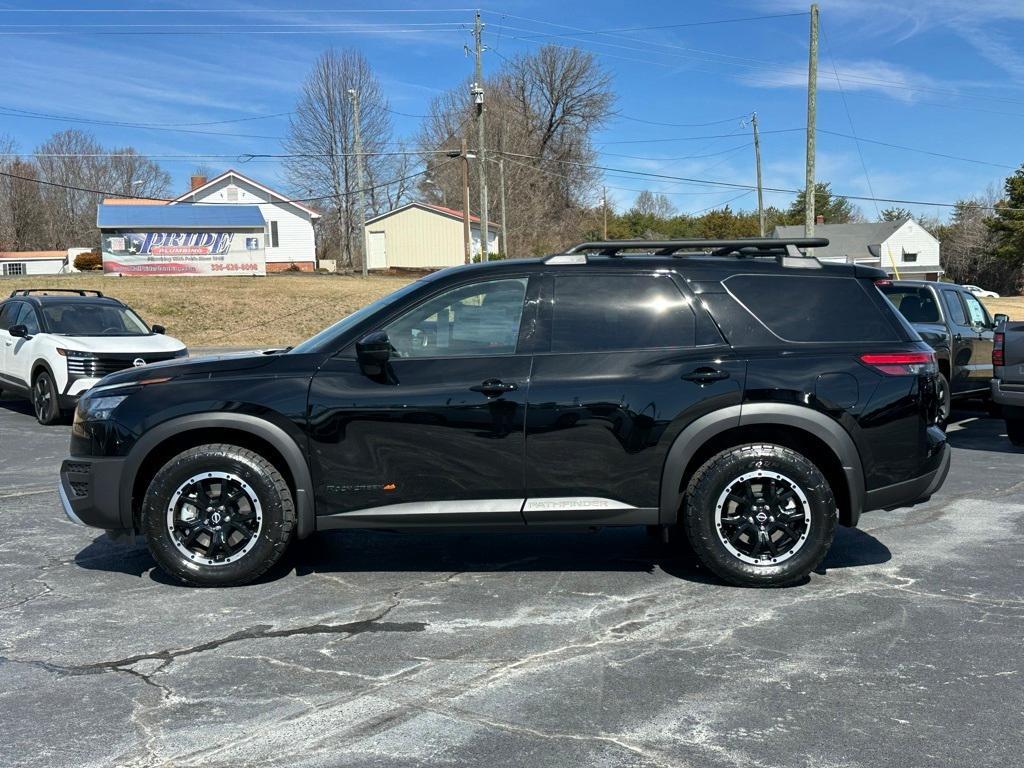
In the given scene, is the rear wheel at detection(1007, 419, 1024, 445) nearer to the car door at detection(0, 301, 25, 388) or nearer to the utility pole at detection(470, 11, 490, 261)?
the car door at detection(0, 301, 25, 388)

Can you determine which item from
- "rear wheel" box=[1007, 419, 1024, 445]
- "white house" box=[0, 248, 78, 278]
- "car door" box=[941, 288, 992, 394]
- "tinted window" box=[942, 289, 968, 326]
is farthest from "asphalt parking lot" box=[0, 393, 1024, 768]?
"white house" box=[0, 248, 78, 278]

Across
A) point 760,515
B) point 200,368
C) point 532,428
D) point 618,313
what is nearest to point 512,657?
point 532,428

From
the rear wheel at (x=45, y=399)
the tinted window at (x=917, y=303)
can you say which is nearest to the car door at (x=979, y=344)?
the tinted window at (x=917, y=303)

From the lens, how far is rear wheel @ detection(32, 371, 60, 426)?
1208 cm

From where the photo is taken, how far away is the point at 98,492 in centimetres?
520

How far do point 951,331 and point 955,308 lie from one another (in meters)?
0.56

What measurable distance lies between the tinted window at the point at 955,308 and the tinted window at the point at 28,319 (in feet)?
39.4

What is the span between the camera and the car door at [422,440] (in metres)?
5.11

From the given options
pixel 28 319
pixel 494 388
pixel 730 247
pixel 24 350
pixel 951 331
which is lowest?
pixel 494 388

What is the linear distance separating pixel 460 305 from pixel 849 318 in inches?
88.0

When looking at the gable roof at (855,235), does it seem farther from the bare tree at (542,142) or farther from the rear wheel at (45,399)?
the rear wheel at (45,399)

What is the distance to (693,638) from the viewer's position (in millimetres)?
4465

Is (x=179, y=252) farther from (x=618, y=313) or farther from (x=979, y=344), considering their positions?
(x=618, y=313)

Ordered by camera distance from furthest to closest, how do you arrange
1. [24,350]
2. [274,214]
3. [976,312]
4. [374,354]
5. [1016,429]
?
1. [274,214]
2. [24,350]
3. [976,312]
4. [1016,429]
5. [374,354]
